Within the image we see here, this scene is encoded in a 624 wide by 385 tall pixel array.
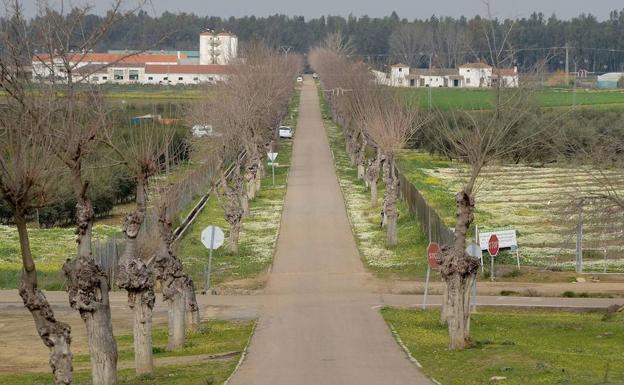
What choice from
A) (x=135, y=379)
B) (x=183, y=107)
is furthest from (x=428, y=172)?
(x=135, y=379)

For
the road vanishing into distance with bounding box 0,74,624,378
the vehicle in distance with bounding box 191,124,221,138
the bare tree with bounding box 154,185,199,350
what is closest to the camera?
the road vanishing into distance with bounding box 0,74,624,378

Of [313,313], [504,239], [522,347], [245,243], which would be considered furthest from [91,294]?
[245,243]

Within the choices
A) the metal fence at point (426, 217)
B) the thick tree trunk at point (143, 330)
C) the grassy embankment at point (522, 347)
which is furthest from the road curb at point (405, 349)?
the metal fence at point (426, 217)

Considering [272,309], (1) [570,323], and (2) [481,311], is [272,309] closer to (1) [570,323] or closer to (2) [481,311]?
(2) [481,311]

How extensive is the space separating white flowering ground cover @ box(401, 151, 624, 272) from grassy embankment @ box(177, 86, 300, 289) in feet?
25.7

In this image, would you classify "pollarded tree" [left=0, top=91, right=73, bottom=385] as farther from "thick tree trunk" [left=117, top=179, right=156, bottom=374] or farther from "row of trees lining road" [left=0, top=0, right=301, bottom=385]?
"thick tree trunk" [left=117, top=179, right=156, bottom=374]

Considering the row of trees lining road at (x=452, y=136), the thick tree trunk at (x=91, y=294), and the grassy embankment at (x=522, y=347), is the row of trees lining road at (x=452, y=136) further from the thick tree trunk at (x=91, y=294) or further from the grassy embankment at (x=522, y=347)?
the thick tree trunk at (x=91, y=294)

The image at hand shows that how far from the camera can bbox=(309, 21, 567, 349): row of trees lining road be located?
24719 mm

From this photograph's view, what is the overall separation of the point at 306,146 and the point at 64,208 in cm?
4146

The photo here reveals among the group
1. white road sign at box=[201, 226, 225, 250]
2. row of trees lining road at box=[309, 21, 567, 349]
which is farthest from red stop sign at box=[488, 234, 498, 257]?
white road sign at box=[201, 226, 225, 250]

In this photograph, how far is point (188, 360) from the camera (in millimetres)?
24484

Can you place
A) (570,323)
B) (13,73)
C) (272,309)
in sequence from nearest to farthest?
(13,73), (570,323), (272,309)

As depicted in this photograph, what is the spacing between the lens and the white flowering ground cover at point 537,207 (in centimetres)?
3447

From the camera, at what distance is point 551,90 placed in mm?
115500
